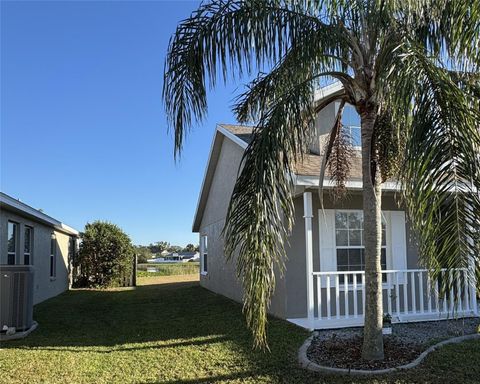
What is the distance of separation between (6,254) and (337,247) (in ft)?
28.8

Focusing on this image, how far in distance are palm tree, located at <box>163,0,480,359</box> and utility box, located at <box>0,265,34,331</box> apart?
512 cm

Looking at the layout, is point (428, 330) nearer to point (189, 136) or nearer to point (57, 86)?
point (189, 136)

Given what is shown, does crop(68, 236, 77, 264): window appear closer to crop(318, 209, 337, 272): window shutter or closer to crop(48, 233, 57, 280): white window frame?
crop(48, 233, 57, 280): white window frame

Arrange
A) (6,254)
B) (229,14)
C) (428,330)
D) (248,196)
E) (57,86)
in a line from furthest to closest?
(57,86) → (6,254) → (428,330) → (229,14) → (248,196)

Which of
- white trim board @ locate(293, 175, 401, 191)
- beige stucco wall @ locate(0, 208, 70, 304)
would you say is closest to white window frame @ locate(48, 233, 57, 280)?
beige stucco wall @ locate(0, 208, 70, 304)

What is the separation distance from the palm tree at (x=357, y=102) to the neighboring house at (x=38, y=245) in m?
7.61

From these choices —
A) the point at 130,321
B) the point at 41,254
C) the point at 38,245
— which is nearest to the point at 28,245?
the point at 38,245

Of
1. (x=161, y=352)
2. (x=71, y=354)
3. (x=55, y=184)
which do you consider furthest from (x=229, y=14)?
(x=55, y=184)

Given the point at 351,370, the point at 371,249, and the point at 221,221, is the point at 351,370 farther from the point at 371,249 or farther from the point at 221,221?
the point at 221,221

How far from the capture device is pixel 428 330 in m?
8.19

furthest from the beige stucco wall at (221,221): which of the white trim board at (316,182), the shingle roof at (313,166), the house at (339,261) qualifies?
the white trim board at (316,182)

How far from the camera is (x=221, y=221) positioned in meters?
14.9

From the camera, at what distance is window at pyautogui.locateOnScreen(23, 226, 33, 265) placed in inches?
537

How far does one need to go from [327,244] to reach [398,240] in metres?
1.88
